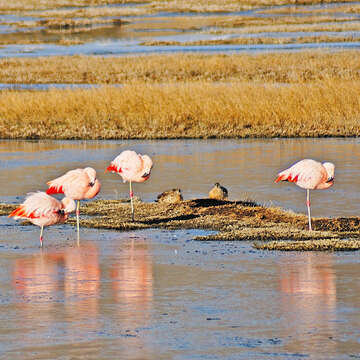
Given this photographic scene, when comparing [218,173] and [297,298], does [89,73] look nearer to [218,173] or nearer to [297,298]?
[218,173]

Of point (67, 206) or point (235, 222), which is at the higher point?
point (67, 206)

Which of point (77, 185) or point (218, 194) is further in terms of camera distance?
point (218, 194)

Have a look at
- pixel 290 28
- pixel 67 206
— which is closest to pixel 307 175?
pixel 67 206

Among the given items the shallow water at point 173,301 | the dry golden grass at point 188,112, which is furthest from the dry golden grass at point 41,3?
the shallow water at point 173,301

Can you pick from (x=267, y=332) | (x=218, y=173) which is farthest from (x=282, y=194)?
(x=267, y=332)

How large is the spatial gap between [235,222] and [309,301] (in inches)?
183

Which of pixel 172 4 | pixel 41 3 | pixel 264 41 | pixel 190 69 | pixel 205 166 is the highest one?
pixel 41 3

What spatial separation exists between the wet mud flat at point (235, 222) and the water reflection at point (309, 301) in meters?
0.74

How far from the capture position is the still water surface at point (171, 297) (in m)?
7.40

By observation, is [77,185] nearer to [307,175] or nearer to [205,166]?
[307,175]

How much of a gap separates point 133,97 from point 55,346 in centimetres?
2235

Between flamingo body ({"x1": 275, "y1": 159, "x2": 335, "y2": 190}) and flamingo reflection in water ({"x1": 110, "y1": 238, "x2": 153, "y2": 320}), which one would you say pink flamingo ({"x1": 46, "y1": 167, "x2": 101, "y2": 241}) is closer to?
flamingo reflection in water ({"x1": 110, "y1": 238, "x2": 153, "y2": 320})

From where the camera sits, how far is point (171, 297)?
9.03 m

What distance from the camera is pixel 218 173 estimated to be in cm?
1930
